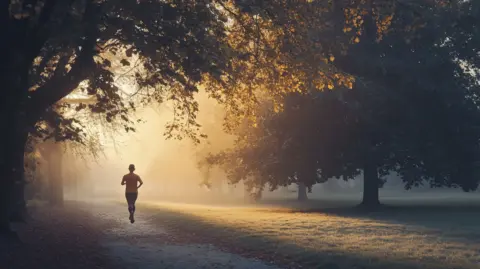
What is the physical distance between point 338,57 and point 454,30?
6646 mm

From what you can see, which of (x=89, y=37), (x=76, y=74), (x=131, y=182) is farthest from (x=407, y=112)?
(x=89, y=37)

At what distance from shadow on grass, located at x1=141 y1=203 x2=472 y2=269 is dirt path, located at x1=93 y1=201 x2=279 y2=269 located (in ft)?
2.06

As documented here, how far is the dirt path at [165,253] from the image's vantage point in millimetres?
10781

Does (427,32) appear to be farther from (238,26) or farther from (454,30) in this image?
(238,26)

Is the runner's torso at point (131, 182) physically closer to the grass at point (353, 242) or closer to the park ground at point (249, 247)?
the park ground at point (249, 247)

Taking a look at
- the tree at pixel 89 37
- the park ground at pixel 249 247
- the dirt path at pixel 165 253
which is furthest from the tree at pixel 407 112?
the tree at pixel 89 37

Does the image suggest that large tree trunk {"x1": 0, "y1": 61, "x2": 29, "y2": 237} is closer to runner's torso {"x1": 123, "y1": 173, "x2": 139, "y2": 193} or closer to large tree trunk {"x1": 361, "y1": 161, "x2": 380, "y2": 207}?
runner's torso {"x1": 123, "y1": 173, "x2": 139, "y2": 193}

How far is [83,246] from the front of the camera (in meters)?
13.4

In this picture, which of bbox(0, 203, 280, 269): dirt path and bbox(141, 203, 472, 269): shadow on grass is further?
bbox(141, 203, 472, 269): shadow on grass

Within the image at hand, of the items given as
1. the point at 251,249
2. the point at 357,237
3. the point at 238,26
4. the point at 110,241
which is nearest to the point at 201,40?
the point at 238,26

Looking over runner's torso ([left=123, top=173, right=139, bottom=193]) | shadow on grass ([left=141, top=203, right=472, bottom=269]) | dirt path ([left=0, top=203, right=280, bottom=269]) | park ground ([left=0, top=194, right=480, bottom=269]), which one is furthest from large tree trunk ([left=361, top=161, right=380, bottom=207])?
dirt path ([left=0, top=203, right=280, bottom=269])

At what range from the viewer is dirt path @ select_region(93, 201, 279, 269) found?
1078 cm

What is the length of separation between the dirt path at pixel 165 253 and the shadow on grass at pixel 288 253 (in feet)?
2.06

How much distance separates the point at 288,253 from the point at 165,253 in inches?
110
